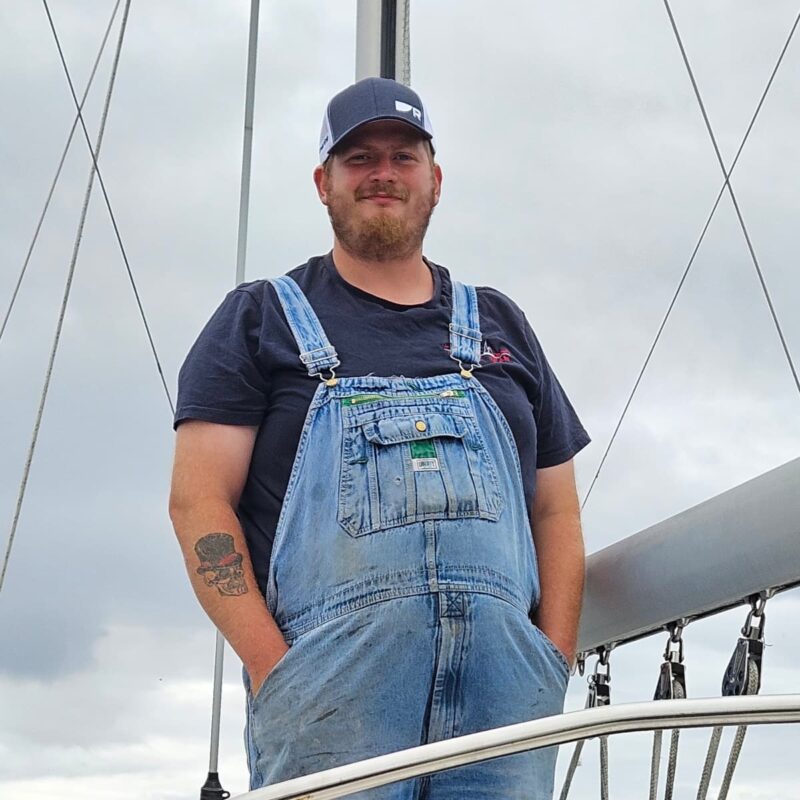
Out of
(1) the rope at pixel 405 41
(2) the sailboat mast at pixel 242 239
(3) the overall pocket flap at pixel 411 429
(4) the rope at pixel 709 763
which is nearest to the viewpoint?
(4) the rope at pixel 709 763

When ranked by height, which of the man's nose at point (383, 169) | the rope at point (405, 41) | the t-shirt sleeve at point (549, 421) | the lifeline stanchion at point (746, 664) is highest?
the rope at point (405, 41)

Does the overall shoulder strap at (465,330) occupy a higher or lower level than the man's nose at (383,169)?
lower

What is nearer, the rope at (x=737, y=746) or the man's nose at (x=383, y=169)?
the rope at (x=737, y=746)

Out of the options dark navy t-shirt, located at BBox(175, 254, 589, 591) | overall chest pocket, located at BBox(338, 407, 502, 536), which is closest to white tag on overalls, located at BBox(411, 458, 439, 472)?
overall chest pocket, located at BBox(338, 407, 502, 536)

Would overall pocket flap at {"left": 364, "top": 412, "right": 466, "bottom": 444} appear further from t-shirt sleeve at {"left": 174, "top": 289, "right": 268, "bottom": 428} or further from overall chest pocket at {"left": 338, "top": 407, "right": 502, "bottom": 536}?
t-shirt sleeve at {"left": 174, "top": 289, "right": 268, "bottom": 428}

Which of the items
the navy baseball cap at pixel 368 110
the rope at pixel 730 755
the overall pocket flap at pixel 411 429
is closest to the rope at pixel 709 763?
the rope at pixel 730 755

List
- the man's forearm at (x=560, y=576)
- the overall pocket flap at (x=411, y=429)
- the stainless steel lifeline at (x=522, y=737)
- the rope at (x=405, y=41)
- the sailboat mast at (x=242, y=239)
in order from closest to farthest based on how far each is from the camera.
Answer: the stainless steel lifeline at (x=522, y=737) < the overall pocket flap at (x=411, y=429) < the man's forearm at (x=560, y=576) < the sailboat mast at (x=242, y=239) < the rope at (x=405, y=41)

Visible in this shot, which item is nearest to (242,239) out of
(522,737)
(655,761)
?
(655,761)

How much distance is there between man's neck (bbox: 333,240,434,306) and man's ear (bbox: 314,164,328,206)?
2.6 inches

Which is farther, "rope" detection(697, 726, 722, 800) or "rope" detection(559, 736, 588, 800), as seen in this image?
"rope" detection(559, 736, 588, 800)

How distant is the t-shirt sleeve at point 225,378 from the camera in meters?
1.90

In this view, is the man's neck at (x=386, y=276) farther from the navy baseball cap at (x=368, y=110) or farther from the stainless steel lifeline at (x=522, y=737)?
the stainless steel lifeline at (x=522, y=737)

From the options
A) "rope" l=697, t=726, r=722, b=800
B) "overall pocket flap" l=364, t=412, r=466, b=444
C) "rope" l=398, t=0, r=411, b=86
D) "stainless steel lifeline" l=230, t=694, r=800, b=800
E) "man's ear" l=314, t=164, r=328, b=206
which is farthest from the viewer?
"rope" l=398, t=0, r=411, b=86

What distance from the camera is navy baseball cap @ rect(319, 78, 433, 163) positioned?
80.4 inches
